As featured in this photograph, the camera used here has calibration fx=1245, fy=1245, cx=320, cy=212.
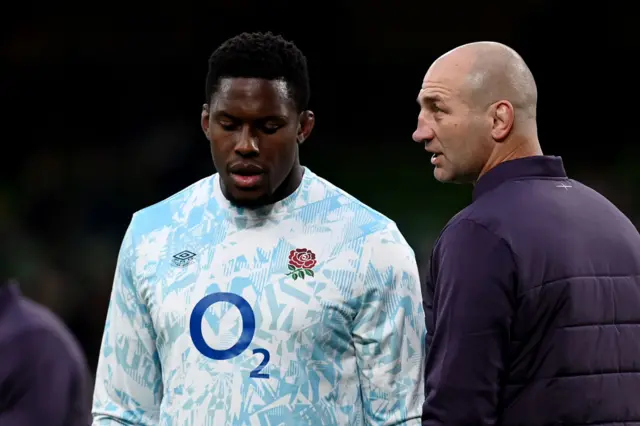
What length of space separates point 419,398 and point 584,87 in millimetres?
5240

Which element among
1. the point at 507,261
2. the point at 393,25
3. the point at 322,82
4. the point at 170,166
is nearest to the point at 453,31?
the point at 393,25

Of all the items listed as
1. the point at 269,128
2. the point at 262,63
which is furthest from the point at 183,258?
the point at 262,63

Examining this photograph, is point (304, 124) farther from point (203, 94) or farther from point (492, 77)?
point (203, 94)

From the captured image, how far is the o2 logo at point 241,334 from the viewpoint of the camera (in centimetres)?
309

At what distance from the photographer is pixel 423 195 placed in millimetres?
7957

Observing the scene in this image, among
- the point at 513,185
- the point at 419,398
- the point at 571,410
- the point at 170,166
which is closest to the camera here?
the point at 571,410

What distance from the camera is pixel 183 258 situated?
325 cm

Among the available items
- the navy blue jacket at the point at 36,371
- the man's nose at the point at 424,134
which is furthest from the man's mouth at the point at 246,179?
the navy blue jacket at the point at 36,371

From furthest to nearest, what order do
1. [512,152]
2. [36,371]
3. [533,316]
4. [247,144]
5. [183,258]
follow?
[36,371], [183,258], [247,144], [512,152], [533,316]

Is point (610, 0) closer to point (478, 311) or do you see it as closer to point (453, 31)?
point (453, 31)

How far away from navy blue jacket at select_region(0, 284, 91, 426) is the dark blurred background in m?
4.16

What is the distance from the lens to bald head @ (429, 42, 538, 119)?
2.87 m

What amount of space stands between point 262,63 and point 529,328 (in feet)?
3.39

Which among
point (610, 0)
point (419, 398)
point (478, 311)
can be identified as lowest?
point (419, 398)
